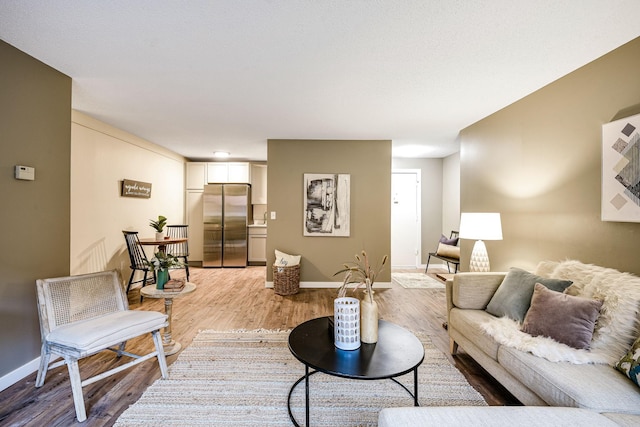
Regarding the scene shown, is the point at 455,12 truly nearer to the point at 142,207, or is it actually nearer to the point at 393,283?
the point at 393,283

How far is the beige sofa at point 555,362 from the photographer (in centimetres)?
109

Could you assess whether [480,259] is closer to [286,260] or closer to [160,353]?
[286,260]

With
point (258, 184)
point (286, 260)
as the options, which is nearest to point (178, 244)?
point (258, 184)

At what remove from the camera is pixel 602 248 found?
6.63 ft

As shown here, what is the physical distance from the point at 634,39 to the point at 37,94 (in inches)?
170

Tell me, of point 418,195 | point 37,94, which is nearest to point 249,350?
point 37,94

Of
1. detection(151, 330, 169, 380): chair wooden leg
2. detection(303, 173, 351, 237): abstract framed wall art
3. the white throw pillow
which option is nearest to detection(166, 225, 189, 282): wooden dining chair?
the white throw pillow

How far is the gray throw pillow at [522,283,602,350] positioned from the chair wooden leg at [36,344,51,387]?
10.2ft

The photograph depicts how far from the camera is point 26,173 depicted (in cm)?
206

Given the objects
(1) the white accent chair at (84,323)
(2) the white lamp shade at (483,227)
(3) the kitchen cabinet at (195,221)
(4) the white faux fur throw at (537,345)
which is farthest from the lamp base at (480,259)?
(3) the kitchen cabinet at (195,221)

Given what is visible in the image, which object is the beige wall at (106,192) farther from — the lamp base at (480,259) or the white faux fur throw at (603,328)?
the lamp base at (480,259)

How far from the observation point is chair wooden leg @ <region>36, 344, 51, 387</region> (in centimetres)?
183

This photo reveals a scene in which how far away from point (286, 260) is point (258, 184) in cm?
267

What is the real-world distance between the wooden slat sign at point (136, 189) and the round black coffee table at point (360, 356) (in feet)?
12.6
